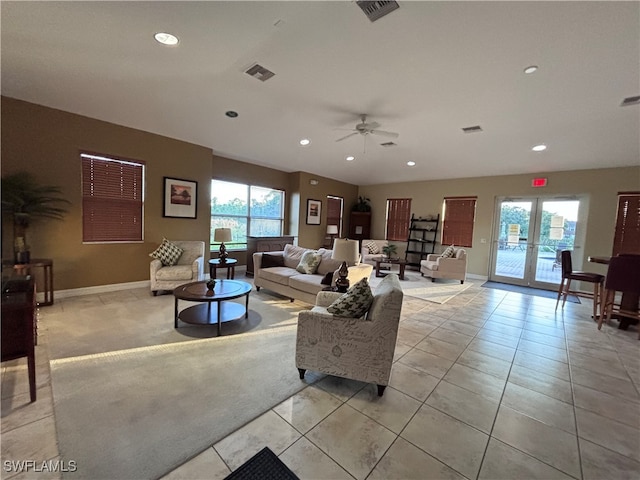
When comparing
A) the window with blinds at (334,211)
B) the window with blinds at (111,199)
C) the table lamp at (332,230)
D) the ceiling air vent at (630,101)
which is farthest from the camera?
the window with blinds at (334,211)

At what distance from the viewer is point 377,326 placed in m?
2.00

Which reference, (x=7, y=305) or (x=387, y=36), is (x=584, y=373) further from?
(x=7, y=305)

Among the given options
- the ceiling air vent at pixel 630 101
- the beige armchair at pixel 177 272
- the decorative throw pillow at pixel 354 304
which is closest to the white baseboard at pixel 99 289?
the beige armchair at pixel 177 272

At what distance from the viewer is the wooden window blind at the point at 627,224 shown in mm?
5121

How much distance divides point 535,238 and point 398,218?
3.54 metres

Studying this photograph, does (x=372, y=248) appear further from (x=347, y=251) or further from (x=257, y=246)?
(x=347, y=251)

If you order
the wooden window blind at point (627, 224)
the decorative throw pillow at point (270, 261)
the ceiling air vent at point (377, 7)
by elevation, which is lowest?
the decorative throw pillow at point (270, 261)

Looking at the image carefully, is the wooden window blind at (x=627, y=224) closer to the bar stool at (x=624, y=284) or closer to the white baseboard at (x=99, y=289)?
the bar stool at (x=624, y=284)

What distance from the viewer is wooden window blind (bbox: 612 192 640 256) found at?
5.12m

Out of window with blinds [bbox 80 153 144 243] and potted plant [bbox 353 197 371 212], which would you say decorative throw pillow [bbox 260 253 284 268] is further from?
potted plant [bbox 353 197 371 212]

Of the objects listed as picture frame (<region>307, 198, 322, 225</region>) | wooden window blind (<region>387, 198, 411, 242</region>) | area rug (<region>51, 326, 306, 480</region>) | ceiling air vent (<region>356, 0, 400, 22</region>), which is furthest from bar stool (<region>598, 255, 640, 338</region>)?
picture frame (<region>307, 198, 322, 225</region>)

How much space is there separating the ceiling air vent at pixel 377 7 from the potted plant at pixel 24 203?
4.74m

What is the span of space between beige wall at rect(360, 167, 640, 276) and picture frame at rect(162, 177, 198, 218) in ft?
19.3

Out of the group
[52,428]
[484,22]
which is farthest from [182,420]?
[484,22]
